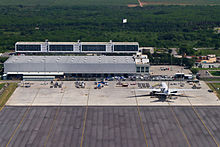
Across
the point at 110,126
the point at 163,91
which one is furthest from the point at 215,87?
the point at 110,126

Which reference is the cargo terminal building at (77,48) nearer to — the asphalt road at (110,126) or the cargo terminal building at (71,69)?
the cargo terminal building at (71,69)

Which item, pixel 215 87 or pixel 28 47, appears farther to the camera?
pixel 28 47

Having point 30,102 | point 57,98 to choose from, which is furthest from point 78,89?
point 30,102

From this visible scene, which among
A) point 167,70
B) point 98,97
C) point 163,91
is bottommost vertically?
point 98,97

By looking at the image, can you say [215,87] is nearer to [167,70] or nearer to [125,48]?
[167,70]

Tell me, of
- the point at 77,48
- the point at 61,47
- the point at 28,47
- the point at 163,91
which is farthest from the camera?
the point at 61,47

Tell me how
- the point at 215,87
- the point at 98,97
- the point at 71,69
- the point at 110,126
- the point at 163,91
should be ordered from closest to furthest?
the point at 110,126 < the point at 163,91 < the point at 98,97 < the point at 215,87 < the point at 71,69

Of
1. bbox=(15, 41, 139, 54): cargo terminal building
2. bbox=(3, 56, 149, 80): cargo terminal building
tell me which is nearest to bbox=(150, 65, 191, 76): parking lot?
bbox=(3, 56, 149, 80): cargo terminal building

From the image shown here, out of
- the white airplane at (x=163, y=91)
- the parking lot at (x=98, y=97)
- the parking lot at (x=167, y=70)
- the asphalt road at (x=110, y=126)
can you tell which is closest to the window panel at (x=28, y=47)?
the parking lot at (x=98, y=97)
